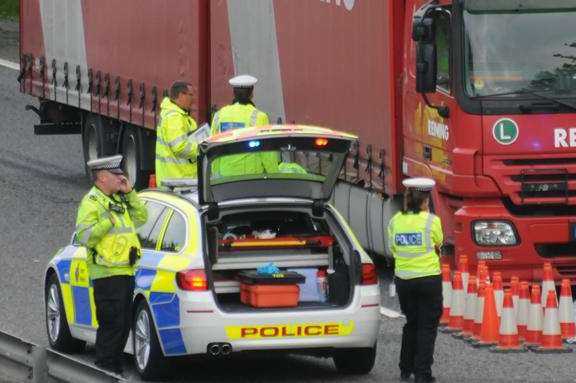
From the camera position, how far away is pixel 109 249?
11.8m

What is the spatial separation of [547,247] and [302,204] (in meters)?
3.65

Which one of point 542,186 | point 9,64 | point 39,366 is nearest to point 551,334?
point 542,186

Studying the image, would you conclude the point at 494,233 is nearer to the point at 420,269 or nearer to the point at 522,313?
the point at 522,313

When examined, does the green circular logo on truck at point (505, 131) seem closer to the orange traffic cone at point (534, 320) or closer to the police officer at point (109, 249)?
the orange traffic cone at point (534, 320)

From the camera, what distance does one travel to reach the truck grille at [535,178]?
15.1 metres

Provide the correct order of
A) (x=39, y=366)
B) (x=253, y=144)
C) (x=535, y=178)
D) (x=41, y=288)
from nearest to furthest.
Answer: (x=39, y=366) → (x=253, y=144) → (x=535, y=178) → (x=41, y=288)

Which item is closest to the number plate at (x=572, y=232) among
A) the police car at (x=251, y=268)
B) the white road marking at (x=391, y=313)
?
the white road marking at (x=391, y=313)

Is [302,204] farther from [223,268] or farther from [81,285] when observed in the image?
[81,285]

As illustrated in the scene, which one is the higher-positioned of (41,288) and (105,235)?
(105,235)

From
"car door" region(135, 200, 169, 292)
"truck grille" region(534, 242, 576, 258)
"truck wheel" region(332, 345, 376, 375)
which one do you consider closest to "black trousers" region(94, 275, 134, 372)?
"car door" region(135, 200, 169, 292)

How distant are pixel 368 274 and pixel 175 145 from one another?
4546 mm

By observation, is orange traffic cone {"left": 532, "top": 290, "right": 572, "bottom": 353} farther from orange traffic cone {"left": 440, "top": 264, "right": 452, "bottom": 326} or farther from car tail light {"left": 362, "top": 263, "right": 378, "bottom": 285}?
car tail light {"left": 362, "top": 263, "right": 378, "bottom": 285}

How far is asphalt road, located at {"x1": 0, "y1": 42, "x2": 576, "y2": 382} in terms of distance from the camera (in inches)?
499

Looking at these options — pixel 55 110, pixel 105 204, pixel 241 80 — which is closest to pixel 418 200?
pixel 105 204
